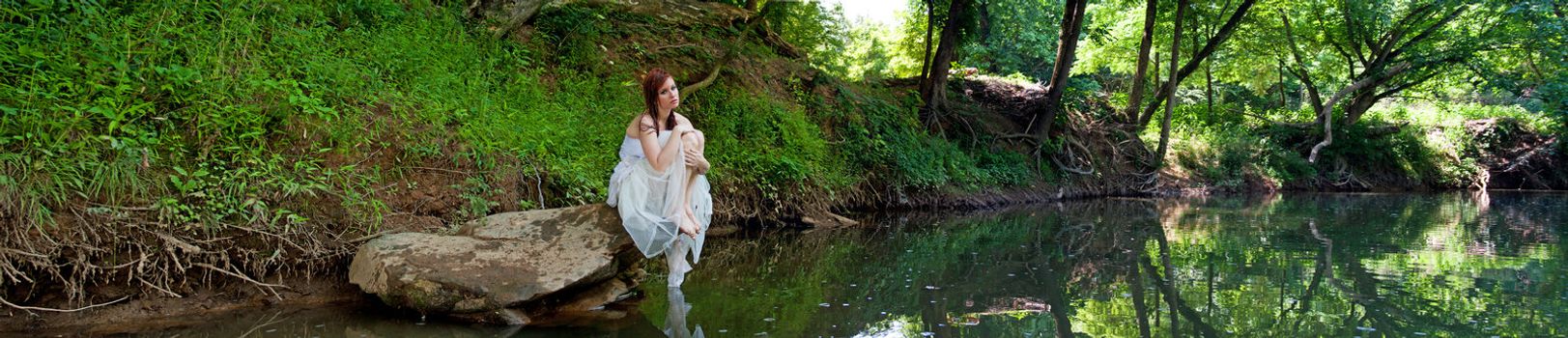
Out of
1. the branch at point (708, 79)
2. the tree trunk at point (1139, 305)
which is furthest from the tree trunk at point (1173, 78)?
the tree trunk at point (1139, 305)

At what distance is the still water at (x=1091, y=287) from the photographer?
166 inches

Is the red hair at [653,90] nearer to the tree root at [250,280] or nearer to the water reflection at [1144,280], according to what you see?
the water reflection at [1144,280]

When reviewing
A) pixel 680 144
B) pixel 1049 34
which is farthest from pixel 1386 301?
pixel 1049 34

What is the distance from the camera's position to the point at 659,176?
188 inches

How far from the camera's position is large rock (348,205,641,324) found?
422cm

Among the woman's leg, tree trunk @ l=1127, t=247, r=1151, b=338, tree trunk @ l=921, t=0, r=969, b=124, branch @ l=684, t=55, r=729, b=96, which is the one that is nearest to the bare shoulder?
the woman's leg

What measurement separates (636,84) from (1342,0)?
1711 cm

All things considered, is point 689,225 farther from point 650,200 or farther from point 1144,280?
point 1144,280

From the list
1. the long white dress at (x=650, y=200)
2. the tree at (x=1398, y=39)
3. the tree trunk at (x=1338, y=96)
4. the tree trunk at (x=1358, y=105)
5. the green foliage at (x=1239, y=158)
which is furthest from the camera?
the tree trunk at (x=1358, y=105)

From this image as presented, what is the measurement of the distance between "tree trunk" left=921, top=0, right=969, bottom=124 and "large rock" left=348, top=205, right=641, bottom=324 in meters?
9.28

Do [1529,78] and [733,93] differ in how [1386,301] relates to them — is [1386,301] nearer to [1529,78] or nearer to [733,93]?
[733,93]

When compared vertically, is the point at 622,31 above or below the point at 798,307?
above

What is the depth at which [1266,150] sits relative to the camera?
64.9ft

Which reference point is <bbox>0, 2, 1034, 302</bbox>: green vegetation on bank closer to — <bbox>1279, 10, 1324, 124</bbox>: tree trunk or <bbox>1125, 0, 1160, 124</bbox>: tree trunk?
<bbox>1125, 0, 1160, 124</bbox>: tree trunk
